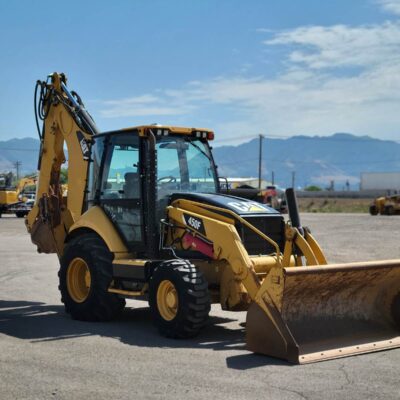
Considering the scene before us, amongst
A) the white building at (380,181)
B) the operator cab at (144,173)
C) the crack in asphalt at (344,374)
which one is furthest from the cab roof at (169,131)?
the white building at (380,181)

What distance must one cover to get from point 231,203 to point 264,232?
593 mm

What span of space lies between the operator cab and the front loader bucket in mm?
2403

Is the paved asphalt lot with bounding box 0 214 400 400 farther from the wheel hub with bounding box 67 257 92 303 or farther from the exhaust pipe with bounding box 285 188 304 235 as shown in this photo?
the exhaust pipe with bounding box 285 188 304 235

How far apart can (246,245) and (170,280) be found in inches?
46.6

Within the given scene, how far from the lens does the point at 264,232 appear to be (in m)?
9.59

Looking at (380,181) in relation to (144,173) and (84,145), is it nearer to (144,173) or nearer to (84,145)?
(84,145)

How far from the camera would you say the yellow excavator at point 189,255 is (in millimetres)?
8070

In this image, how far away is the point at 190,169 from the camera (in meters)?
10.4

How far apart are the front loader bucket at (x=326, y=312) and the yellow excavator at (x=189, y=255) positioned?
0.01m

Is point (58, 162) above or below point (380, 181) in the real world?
below

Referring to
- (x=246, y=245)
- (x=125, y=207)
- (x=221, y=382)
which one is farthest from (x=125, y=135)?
(x=221, y=382)

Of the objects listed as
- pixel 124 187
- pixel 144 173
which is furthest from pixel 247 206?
pixel 124 187

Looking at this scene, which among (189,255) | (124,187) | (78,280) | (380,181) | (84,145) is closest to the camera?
(189,255)

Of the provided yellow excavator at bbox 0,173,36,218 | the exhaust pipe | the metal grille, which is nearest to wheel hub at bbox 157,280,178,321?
the metal grille
